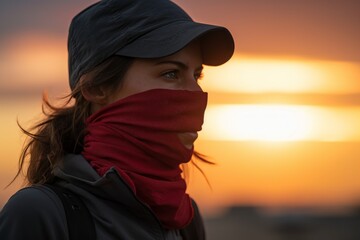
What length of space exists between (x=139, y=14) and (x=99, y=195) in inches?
15.5

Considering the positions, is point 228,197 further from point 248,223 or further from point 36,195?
point 36,195

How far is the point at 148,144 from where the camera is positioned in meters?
1.47

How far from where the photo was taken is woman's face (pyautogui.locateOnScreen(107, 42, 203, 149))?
1465 mm

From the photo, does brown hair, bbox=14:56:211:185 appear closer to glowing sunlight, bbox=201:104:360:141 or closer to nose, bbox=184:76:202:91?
nose, bbox=184:76:202:91

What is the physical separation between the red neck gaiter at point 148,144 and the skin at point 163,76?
2 cm

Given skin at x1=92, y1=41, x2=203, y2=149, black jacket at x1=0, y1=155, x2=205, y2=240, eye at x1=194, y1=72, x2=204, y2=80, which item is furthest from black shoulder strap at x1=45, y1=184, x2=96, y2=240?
eye at x1=194, y1=72, x2=204, y2=80

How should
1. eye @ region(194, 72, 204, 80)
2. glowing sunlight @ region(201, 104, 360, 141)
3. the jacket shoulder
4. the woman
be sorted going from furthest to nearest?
glowing sunlight @ region(201, 104, 360, 141) < eye @ region(194, 72, 204, 80) < the woman < the jacket shoulder

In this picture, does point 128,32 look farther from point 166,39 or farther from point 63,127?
point 63,127

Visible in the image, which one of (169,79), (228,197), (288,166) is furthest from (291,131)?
(169,79)

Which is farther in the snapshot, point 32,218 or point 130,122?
point 130,122

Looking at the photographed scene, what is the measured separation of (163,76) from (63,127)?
10.3 inches

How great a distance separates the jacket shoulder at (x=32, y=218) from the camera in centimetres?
125

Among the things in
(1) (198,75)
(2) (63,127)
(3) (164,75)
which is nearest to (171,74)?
(3) (164,75)

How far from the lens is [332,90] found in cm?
370
